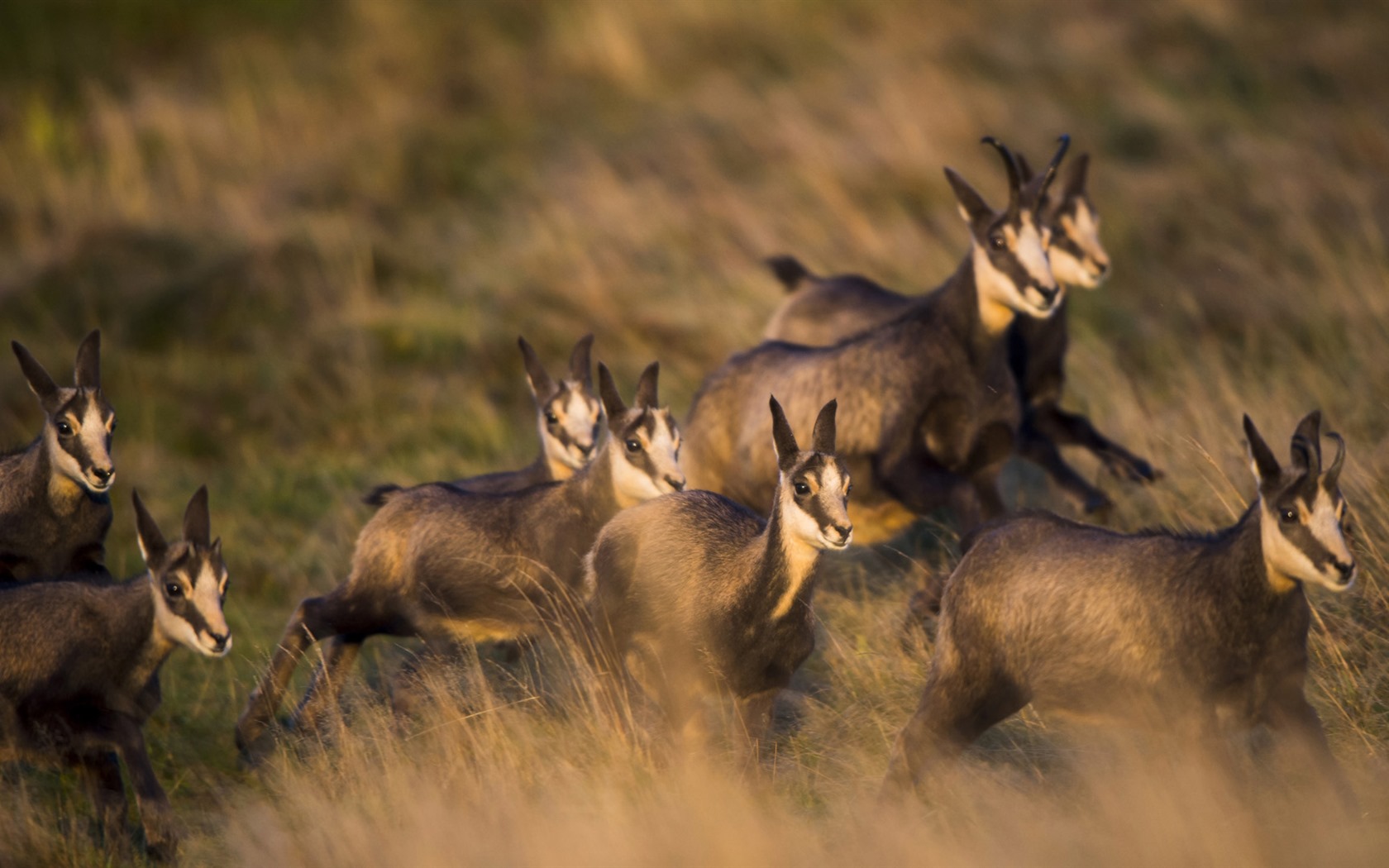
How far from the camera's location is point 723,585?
7.36m

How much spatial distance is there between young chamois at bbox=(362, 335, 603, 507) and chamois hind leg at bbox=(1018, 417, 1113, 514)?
2.60m

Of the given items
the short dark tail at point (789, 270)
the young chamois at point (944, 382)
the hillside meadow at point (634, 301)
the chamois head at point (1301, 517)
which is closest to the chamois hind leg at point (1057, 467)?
the hillside meadow at point (634, 301)

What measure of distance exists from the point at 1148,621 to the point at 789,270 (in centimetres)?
577

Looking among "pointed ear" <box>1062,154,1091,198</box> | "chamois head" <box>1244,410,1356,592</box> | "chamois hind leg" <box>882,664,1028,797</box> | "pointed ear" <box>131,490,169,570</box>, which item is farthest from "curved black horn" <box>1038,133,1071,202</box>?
"pointed ear" <box>131,490,169,570</box>

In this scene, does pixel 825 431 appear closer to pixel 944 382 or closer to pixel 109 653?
pixel 944 382

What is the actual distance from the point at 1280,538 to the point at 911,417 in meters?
3.48

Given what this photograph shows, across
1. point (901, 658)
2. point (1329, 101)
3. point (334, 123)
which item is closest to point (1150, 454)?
point (901, 658)

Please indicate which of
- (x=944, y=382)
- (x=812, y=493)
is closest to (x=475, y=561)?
(x=812, y=493)

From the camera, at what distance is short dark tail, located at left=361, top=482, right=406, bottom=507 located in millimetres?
9078

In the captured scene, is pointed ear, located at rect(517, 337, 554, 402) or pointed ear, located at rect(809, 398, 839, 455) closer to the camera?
pointed ear, located at rect(809, 398, 839, 455)

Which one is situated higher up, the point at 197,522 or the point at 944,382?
the point at 197,522

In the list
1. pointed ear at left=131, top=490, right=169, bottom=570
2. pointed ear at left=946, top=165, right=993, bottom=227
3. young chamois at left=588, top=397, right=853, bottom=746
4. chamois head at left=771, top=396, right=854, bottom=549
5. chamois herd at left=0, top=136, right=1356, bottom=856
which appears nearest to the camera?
chamois herd at left=0, top=136, right=1356, bottom=856

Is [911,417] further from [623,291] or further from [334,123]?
[334,123]

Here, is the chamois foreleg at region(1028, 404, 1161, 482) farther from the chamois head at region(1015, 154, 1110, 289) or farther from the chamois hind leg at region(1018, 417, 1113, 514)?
the chamois head at region(1015, 154, 1110, 289)
